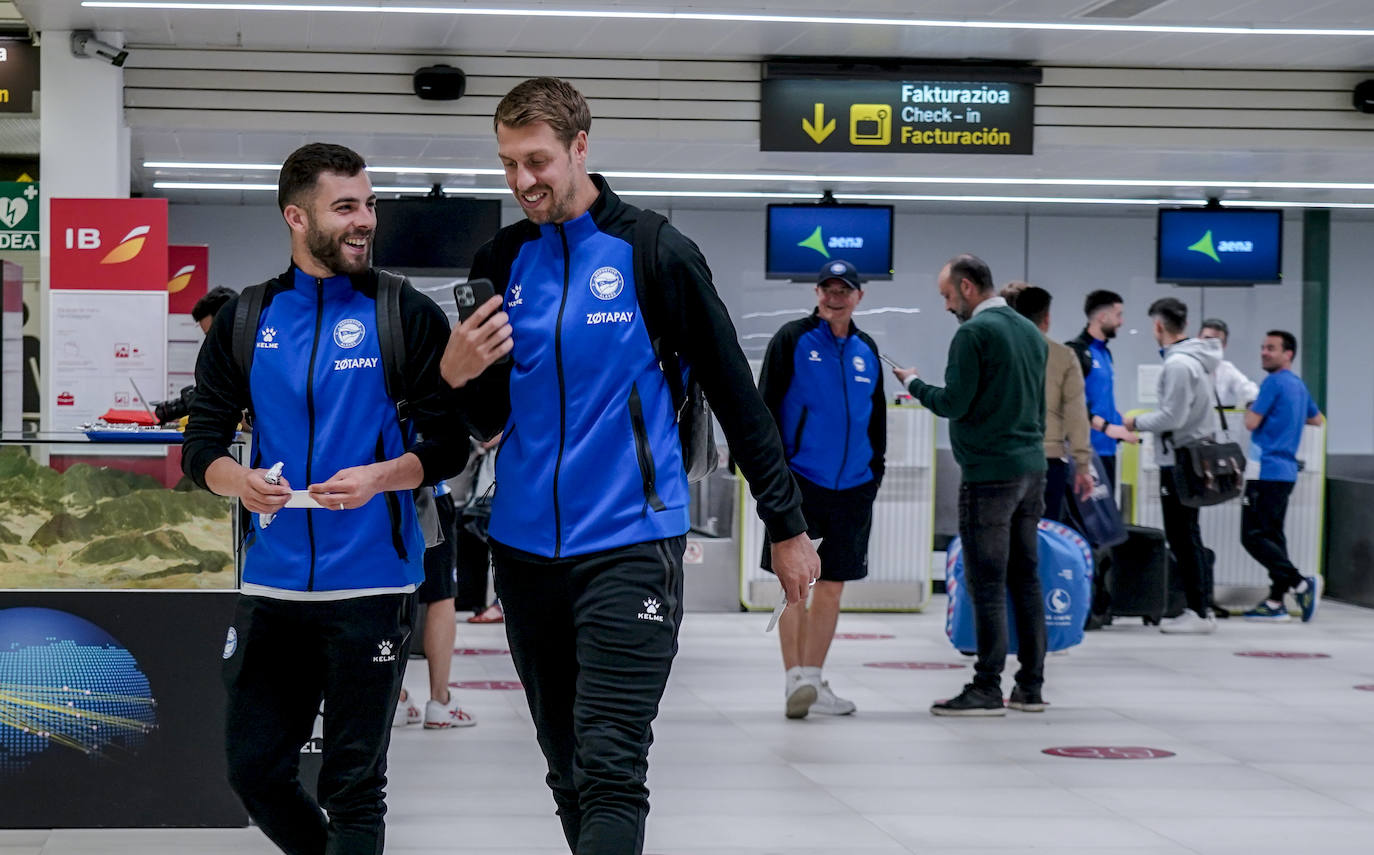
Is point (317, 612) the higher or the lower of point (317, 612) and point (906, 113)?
the lower

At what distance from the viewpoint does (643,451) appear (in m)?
2.71

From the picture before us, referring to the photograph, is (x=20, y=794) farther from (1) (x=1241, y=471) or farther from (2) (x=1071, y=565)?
(1) (x=1241, y=471)

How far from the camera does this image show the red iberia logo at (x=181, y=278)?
12702 millimetres

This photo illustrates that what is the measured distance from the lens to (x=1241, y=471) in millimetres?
9156

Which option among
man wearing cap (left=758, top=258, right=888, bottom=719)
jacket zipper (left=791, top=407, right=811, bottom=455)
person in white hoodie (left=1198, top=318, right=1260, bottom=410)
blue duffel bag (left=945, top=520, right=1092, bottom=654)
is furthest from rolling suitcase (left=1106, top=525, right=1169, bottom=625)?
jacket zipper (left=791, top=407, right=811, bottom=455)

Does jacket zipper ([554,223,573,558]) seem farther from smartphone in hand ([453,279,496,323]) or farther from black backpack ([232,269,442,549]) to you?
black backpack ([232,269,442,549])

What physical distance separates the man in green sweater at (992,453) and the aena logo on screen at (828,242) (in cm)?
532

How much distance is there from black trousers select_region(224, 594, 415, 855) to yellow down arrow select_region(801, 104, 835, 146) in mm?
6312

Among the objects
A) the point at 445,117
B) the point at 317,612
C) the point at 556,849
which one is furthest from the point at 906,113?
the point at 317,612

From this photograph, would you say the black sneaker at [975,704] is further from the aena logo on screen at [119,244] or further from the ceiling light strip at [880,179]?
the ceiling light strip at [880,179]

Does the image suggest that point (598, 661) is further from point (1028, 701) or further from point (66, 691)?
point (1028, 701)

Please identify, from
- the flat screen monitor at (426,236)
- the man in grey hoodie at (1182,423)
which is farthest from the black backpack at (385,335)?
the flat screen monitor at (426,236)

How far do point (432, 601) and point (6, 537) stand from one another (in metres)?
1.92

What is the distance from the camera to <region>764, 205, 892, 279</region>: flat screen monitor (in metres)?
11.8
